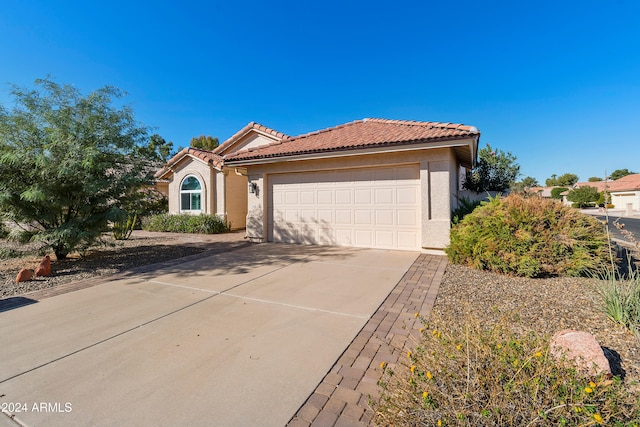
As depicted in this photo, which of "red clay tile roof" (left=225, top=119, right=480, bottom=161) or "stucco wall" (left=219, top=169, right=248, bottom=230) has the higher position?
"red clay tile roof" (left=225, top=119, right=480, bottom=161)

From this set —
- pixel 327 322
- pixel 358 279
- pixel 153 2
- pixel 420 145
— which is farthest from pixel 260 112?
pixel 327 322

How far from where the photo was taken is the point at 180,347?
3357mm

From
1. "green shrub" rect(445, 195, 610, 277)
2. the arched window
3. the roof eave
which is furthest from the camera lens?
the arched window

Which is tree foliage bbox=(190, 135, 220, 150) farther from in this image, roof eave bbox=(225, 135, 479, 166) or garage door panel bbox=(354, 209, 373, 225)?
garage door panel bbox=(354, 209, 373, 225)

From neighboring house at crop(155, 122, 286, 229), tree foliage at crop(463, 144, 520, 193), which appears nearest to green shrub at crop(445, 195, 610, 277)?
tree foliage at crop(463, 144, 520, 193)

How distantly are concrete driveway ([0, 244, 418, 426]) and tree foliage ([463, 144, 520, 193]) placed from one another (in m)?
14.7

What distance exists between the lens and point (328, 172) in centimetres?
1047

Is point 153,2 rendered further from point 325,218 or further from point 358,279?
point 358,279

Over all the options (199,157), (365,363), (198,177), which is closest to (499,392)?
(365,363)

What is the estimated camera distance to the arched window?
53.9 ft

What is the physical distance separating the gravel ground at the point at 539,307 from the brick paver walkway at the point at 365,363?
0.42 m

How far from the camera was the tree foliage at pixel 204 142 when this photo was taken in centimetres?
3844

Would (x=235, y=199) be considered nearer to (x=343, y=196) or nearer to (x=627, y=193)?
(x=343, y=196)

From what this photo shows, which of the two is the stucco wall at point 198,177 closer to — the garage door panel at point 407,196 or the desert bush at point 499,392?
the garage door panel at point 407,196
